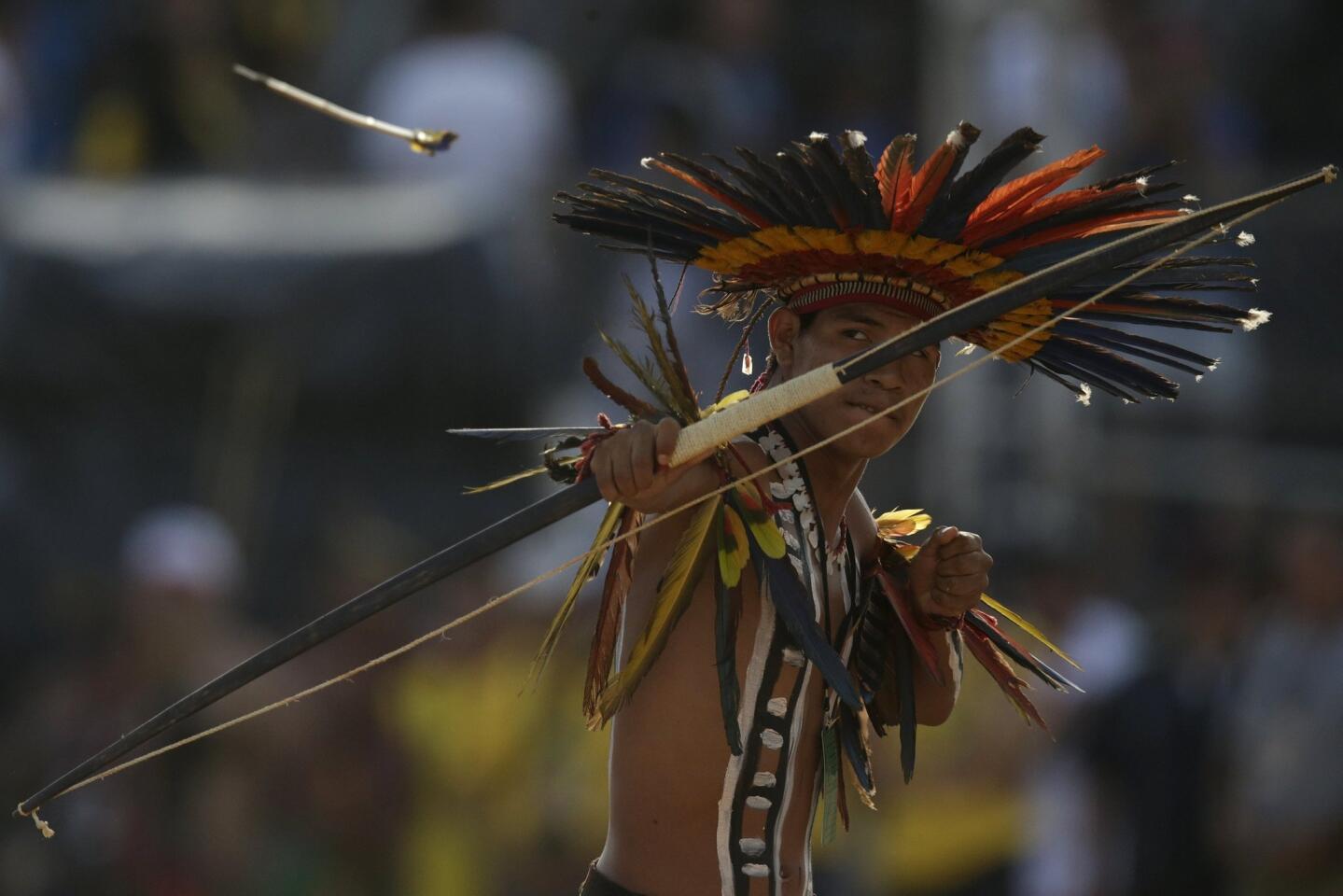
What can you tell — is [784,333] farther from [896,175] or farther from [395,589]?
[395,589]

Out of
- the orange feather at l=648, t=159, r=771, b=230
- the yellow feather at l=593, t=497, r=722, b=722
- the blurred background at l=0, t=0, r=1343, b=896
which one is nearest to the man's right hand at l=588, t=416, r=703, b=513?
the yellow feather at l=593, t=497, r=722, b=722

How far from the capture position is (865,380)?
343 cm

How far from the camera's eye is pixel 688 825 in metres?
3.45

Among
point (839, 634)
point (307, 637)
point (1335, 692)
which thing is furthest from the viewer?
point (1335, 692)

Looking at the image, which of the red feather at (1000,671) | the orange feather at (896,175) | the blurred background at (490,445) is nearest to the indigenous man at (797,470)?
the orange feather at (896,175)

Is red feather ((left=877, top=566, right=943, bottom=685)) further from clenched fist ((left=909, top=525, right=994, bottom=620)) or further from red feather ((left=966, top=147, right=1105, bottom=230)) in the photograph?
red feather ((left=966, top=147, right=1105, bottom=230))

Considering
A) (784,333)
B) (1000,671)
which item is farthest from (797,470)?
(1000,671)

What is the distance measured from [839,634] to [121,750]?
3.86 feet

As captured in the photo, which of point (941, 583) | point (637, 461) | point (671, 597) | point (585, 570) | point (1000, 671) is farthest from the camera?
point (1000, 671)

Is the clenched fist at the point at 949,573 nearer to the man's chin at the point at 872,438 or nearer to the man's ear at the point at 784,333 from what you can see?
the man's chin at the point at 872,438

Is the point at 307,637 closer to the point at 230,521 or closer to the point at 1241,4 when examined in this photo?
the point at 230,521

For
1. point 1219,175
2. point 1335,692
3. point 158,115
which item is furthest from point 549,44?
point 1335,692

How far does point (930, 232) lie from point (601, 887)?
46.6 inches

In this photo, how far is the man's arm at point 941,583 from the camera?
3520 mm
